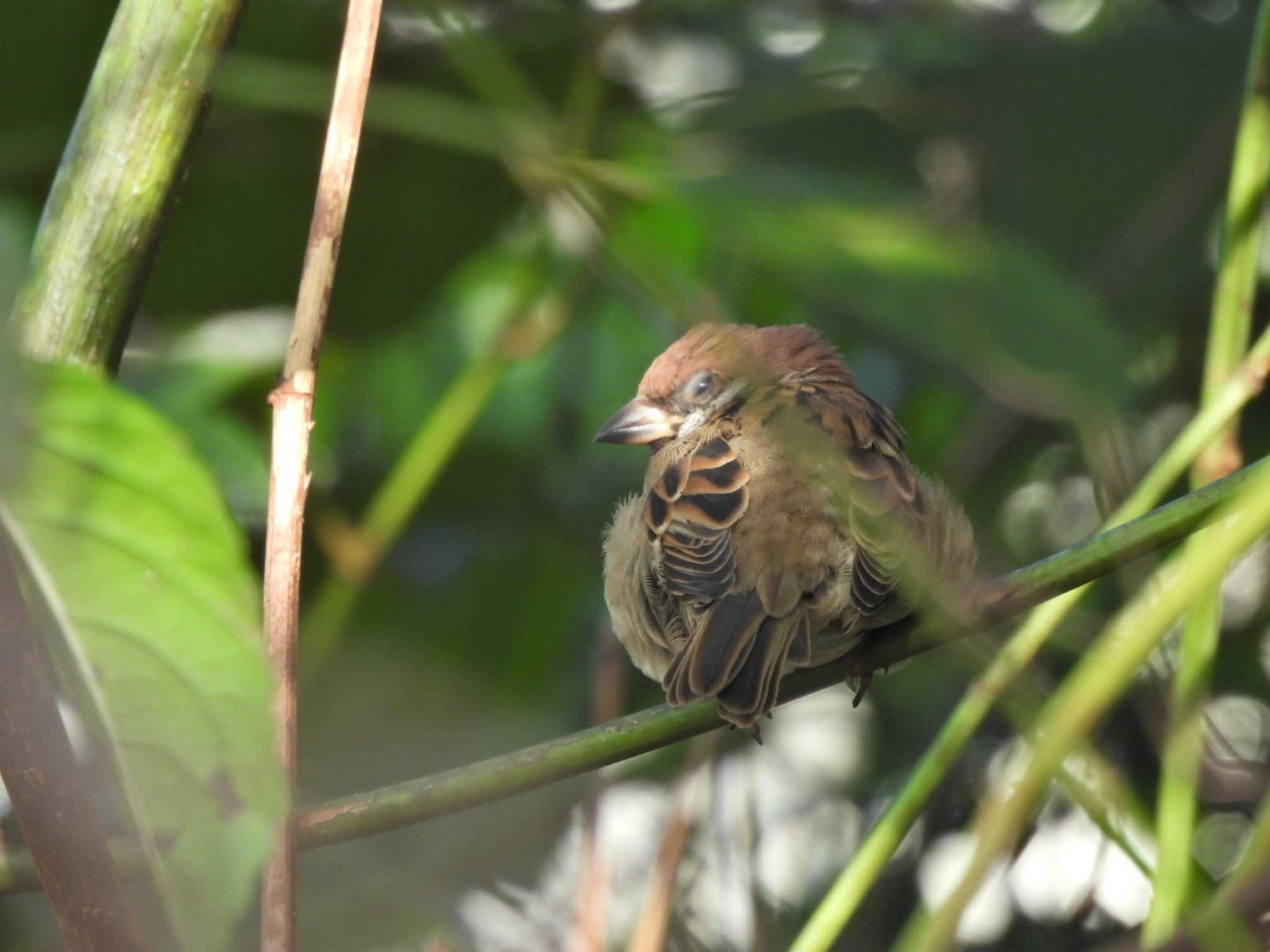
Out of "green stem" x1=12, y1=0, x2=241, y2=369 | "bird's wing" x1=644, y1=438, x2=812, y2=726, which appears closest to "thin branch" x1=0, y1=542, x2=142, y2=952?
"green stem" x1=12, y1=0, x2=241, y2=369

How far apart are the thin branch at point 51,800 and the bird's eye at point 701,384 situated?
7.14ft

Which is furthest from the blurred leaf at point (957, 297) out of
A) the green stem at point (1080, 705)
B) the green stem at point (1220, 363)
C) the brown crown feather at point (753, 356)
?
the brown crown feather at point (753, 356)

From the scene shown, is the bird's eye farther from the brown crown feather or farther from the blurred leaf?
the blurred leaf

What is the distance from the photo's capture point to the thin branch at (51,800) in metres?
1.04

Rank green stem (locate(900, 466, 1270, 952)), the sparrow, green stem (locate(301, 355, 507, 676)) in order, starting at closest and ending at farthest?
1. green stem (locate(900, 466, 1270, 952))
2. the sparrow
3. green stem (locate(301, 355, 507, 676))

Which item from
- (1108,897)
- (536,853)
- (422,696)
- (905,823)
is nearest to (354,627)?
(422,696)

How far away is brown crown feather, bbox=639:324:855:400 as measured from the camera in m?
3.15

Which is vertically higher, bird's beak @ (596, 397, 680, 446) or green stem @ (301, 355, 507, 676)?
bird's beak @ (596, 397, 680, 446)

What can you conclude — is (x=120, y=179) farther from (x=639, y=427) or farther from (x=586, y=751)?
(x=639, y=427)

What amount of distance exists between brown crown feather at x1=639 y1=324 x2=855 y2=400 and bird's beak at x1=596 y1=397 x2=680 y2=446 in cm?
5

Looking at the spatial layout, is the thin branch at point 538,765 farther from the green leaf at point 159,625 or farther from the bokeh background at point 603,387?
the bokeh background at point 603,387

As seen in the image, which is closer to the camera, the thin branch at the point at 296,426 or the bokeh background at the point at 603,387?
the thin branch at the point at 296,426

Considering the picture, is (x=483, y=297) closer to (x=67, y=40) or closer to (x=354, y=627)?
(x=354, y=627)

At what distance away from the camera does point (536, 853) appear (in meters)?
3.81
